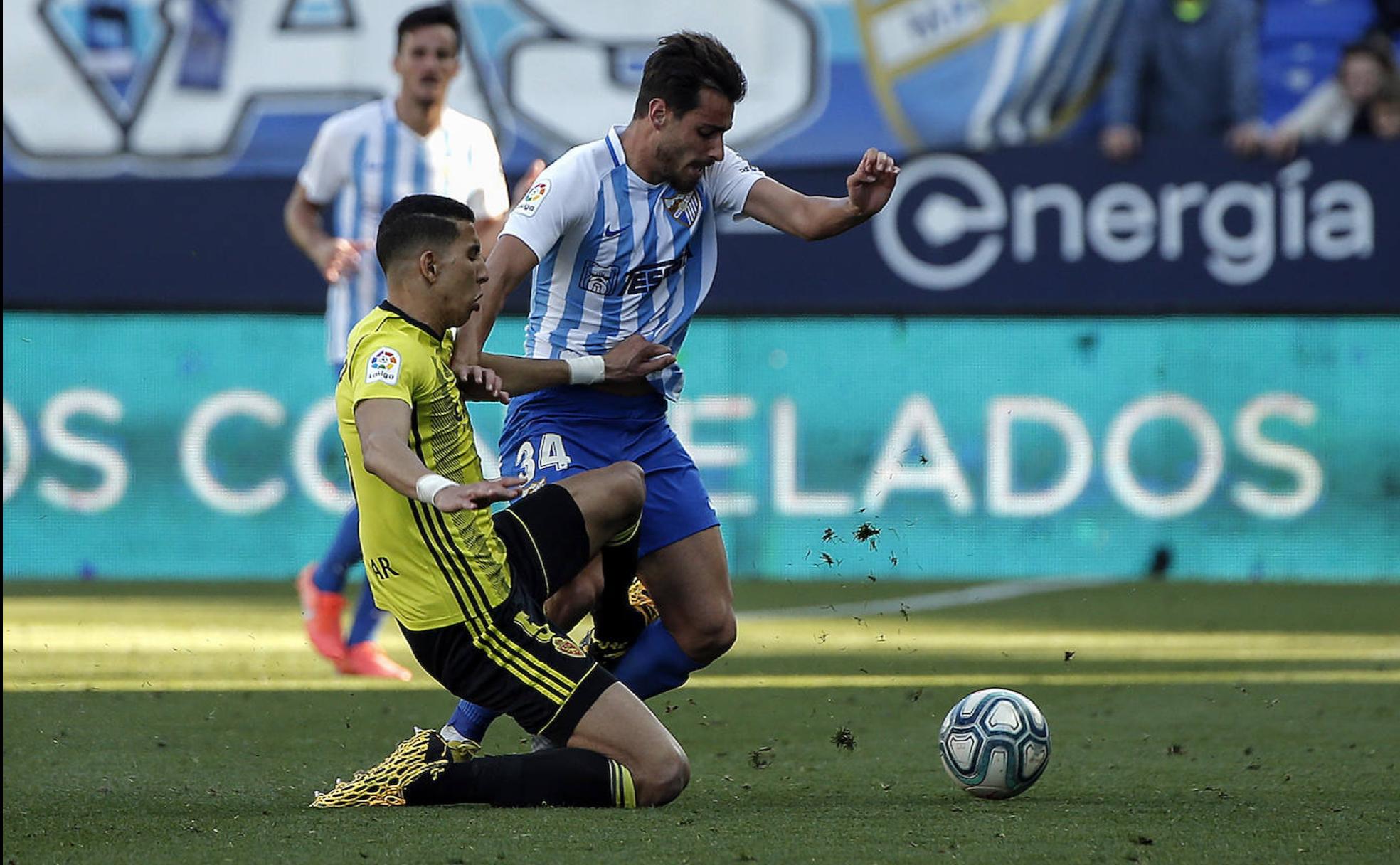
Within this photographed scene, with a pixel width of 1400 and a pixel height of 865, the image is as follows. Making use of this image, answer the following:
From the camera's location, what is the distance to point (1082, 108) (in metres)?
12.6

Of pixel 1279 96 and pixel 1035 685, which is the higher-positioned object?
pixel 1279 96

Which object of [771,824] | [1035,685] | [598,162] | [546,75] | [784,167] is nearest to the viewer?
[771,824]

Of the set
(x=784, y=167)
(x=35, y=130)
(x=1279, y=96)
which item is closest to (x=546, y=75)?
(x=784, y=167)

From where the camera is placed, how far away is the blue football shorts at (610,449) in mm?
5484

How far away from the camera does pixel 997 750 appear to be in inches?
192

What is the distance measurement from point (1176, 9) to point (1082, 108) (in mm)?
761

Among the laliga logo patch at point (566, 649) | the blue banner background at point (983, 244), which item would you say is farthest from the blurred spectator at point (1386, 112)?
the laliga logo patch at point (566, 649)

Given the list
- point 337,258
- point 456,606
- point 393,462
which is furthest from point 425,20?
point 393,462

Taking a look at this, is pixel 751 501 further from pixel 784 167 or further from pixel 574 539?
pixel 574 539

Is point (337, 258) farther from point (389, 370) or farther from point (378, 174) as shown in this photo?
point (389, 370)

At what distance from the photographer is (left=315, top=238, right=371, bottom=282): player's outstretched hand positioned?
7.40 m

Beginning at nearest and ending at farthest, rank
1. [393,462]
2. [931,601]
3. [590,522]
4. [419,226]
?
[393,462] → [419,226] → [590,522] → [931,601]

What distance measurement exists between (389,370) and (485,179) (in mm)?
3108

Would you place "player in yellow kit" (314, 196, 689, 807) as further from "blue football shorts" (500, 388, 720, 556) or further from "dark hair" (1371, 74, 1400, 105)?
"dark hair" (1371, 74, 1400, 105)
